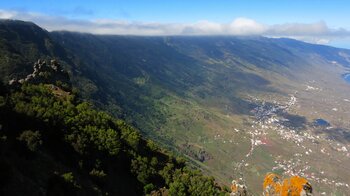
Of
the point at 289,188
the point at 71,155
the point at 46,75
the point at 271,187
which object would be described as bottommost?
the point at 271,187

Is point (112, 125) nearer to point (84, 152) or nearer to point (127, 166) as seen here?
point (127, 166)

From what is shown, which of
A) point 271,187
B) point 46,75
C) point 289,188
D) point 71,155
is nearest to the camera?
point 289,188

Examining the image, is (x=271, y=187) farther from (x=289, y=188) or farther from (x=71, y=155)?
(x=71, y=155)

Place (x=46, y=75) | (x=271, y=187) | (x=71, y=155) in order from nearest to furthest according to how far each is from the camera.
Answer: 1. (x=271, y=187)
2. (x=71, y=155)
3. (x=46, y=75)

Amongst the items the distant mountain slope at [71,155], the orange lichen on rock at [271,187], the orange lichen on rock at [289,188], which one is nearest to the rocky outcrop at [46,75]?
the distant mountain slope at [71,155]

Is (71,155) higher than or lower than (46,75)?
lower

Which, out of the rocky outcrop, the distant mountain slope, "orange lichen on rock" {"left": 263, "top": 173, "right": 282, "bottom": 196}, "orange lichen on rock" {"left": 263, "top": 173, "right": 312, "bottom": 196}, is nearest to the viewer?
the distant mountain slope

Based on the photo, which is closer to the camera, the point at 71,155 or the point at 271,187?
the point at 271,187

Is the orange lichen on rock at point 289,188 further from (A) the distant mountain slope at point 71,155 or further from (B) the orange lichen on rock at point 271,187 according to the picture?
(A) the distant mountain slope at point 71,155

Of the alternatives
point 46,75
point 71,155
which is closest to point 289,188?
point 71,155

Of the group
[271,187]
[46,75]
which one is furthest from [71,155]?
[46,75]

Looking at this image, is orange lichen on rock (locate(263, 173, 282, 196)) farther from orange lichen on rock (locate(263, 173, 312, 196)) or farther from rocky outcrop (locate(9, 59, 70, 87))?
rocky outcrop (locate(9, 59, 70, 87))

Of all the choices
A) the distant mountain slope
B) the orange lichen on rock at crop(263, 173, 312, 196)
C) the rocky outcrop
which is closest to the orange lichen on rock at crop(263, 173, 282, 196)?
the orange lichen on rock at crop(263, 173, 312, 196)
